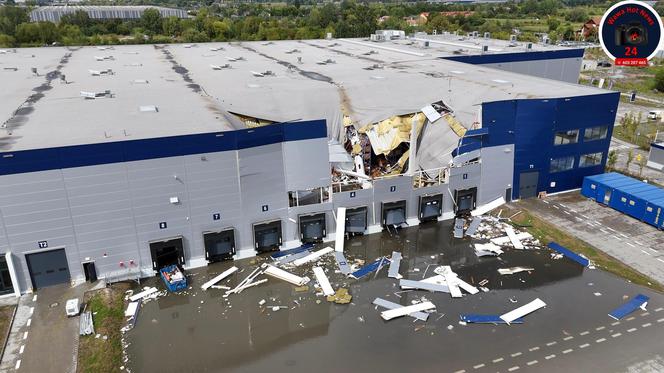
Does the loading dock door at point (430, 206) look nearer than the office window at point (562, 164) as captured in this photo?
Yes

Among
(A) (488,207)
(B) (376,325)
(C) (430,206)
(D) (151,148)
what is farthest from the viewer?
(A) (488,207)

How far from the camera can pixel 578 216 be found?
29438 mm

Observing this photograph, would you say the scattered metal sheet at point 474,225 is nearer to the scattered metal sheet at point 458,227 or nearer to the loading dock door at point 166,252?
the scattered metal sheet at point 458,227

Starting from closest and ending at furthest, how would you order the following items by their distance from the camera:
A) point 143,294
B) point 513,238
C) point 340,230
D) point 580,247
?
point 143,294, point 580,247, point 340,230, point 513,238

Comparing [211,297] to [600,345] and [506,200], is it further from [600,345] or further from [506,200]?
[506,200]

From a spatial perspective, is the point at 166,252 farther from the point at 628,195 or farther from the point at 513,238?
the point at 628,195

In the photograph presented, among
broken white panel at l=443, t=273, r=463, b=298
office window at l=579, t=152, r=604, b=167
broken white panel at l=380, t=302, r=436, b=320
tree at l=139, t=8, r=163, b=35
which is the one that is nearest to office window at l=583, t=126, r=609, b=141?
office window at l=579, t=152, r=604, b=167

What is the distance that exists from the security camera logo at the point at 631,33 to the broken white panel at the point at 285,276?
30.0 meters

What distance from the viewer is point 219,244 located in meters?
24.7

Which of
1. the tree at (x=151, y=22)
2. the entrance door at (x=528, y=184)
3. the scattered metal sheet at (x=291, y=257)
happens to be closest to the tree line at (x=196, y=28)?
the tree at (x=151, y=22)

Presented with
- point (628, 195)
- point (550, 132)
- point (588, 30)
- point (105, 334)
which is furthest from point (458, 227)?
point (588, 30)

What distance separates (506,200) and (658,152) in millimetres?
15168

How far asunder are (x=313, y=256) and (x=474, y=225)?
1035 centimetres

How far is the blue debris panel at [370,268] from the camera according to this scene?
77.7 ft
